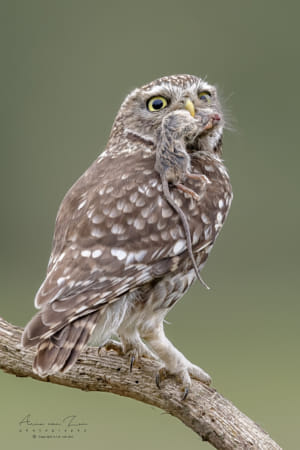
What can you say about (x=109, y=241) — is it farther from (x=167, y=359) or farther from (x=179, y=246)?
(x=167, y=359)

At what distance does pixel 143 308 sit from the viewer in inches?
179

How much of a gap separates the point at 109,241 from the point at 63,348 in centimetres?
52

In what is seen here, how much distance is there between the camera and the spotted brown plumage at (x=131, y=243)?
4203 millimetres

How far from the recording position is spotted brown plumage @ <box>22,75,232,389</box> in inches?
165

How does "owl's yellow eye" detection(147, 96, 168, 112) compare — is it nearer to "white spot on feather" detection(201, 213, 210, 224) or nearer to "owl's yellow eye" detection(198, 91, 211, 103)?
"owl's yellow eye" detection(198, 91, 211, 103)

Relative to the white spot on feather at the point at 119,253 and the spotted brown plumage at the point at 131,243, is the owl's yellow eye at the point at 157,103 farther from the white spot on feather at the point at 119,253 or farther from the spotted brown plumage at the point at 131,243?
the white spot on feather at the point at 119,253

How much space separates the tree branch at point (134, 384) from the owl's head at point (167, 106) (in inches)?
40.1

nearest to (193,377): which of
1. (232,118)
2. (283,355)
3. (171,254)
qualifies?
(171,254)

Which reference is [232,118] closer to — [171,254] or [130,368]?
[171,254]

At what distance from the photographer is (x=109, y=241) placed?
441 centimetres

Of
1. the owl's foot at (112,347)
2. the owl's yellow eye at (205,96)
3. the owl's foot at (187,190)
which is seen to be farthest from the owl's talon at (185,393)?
the owl's yellow eye at (205,96)

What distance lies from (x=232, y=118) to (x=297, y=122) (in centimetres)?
1081

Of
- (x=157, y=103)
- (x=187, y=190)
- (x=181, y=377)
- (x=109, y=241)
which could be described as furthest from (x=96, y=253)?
(x=157, y=103)

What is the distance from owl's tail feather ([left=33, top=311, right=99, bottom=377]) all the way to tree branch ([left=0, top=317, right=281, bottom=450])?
1.48 ft
